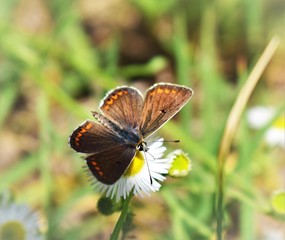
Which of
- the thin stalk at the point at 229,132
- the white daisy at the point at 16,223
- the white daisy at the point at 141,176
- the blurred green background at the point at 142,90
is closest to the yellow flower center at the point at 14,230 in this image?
the white daisy at the point at 16,223

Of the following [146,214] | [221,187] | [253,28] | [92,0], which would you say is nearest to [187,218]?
[221,187]

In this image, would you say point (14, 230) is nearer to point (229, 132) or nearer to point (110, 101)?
point (110, 101)

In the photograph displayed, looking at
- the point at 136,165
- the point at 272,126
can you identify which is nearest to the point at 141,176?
the point at 136,165

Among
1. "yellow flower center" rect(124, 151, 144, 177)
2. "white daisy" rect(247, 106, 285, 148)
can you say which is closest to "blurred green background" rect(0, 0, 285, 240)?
"white daisy" rect(247, 106, 285, 148)

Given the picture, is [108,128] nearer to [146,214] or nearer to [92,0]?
[146,214]

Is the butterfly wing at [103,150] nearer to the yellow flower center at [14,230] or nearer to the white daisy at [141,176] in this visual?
the white daisy at [141,176]

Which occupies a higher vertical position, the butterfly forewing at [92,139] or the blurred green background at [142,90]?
the blurred green background at [142,90]
